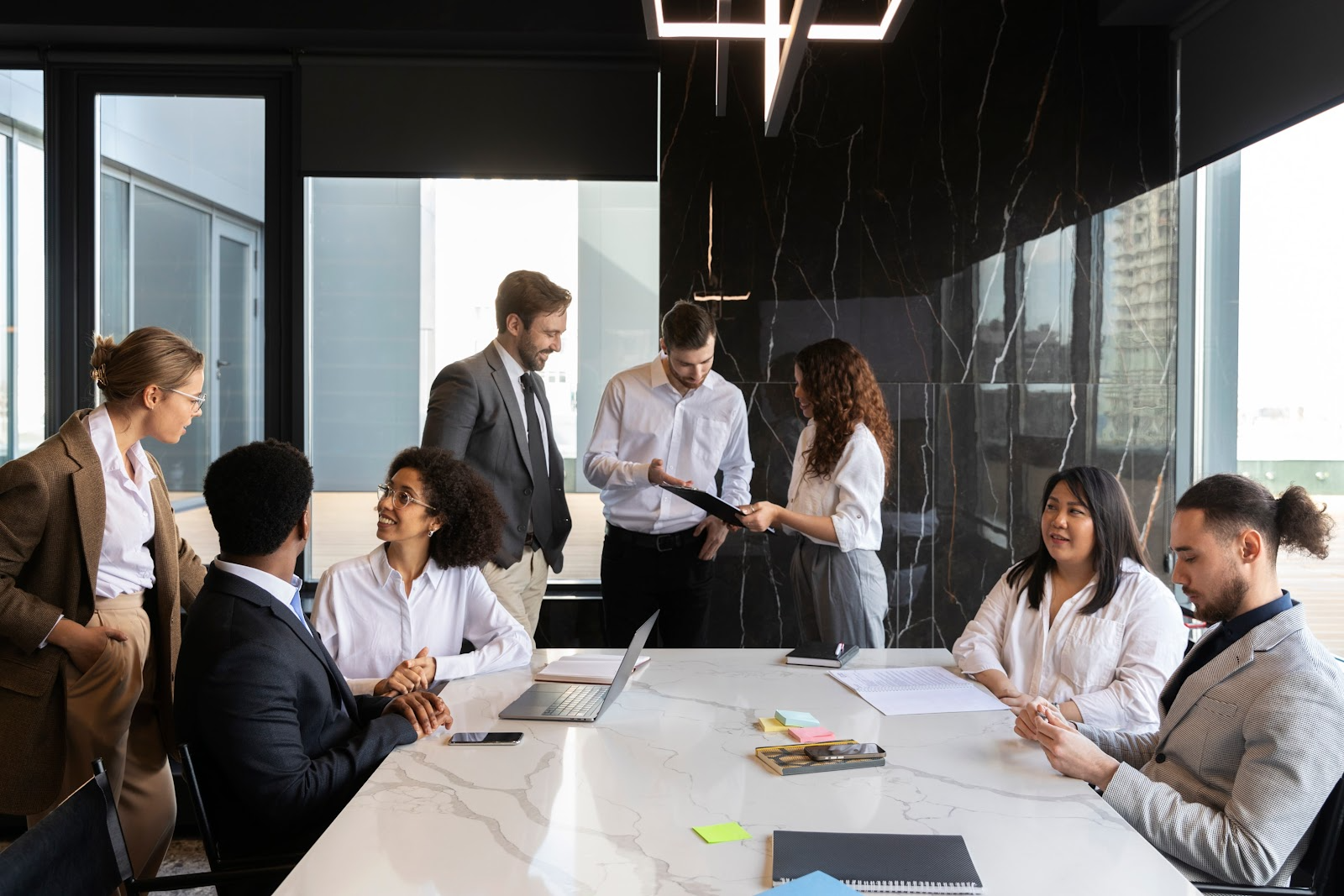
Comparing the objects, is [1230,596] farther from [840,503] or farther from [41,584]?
[41,584]

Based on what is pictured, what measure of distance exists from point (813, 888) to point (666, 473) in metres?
2.43

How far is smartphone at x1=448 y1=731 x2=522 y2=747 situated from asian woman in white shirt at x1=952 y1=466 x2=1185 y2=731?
111 centimetres

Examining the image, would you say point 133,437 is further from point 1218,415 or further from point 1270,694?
point 1218,415

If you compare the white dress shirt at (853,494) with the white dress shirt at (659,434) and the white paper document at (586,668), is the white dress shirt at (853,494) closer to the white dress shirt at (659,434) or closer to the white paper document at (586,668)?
the white dress shirt at (659,434)

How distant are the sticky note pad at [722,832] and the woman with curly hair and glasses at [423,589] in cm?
106

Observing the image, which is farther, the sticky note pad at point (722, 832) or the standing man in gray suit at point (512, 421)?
the standing man in gray suit at point (512, 421)

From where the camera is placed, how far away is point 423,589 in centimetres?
263

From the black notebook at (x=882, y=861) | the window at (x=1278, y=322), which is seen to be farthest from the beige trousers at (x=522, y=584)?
the window at (x=1278, y=322)

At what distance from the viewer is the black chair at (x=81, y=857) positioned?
1.40 metres

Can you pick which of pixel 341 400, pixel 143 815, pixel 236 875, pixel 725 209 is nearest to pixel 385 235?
pixel 341 400

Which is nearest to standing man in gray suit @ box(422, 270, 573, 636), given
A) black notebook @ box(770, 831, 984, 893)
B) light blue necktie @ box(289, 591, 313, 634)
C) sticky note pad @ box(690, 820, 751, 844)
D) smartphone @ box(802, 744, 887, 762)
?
light blue necktie @ box(289, 591, 313, 634)

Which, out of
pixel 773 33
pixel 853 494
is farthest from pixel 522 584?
pixel 773 33

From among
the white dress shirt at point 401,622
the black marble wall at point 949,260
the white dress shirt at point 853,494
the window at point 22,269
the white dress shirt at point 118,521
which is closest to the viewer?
the white dress shirt at point 401,622

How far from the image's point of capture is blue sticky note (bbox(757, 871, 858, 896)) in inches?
53.1
